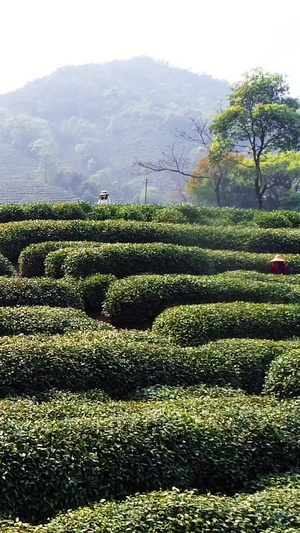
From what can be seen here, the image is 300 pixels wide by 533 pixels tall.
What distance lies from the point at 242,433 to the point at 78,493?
169 cm

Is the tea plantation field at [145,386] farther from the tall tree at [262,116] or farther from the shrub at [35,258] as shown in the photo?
the tall tree at [262,116]

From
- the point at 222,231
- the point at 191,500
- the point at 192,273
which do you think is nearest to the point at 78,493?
the point at 191,500

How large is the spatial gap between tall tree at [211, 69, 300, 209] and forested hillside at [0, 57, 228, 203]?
38612mm

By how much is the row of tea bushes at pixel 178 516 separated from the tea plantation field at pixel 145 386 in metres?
0.01

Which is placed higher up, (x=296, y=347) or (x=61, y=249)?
(x=61, y=249)

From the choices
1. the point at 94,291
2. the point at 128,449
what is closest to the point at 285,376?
the point at 128,449

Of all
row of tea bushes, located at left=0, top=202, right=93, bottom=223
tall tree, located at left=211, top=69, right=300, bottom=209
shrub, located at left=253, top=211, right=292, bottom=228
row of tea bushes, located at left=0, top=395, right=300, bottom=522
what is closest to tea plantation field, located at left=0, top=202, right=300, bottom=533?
row of tea bushes, located at left=0, top=395, right=300, bottom=522

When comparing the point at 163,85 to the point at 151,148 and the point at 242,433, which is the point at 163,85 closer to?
the point at 151,148

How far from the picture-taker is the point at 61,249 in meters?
12.1

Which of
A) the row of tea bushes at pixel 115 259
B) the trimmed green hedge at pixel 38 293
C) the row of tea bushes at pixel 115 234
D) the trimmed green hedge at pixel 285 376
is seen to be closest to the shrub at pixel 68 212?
Answer: the row of tea bushes at pixel 115 234

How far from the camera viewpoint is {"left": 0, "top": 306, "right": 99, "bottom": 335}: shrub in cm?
847

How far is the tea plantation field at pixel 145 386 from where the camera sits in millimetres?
5109

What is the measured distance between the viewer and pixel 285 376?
7.74 metres

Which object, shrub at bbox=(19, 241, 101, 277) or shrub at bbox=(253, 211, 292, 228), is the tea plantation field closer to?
shrub at bbox=(19, 241, 101, 277)
